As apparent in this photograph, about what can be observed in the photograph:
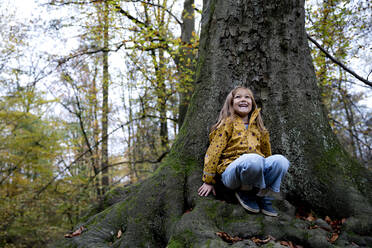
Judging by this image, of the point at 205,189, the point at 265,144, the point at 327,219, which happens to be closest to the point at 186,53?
the point at 265,144

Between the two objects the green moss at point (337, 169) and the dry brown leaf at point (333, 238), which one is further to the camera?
the green moss at point (337, 169)

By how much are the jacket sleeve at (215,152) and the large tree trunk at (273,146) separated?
283 mm

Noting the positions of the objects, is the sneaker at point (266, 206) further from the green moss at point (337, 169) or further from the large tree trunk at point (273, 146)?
the green moss at point (337, 169)

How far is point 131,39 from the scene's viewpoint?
6.95m

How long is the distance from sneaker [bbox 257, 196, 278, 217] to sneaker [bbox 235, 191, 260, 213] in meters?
0.07

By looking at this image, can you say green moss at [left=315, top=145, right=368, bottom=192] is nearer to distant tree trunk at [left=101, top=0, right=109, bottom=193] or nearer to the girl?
the girl

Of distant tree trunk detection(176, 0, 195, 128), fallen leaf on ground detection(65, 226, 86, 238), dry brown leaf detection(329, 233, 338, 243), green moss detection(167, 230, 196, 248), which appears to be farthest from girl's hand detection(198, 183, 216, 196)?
distant tree trunk detection(176, 0, 195, 128)

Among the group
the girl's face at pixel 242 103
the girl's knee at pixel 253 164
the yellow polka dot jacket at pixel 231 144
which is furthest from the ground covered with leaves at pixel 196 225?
the girl's face at pixel 242 103

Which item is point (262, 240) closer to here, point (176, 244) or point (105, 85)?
point (176, 244)

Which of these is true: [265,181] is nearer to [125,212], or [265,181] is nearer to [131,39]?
[125,212]

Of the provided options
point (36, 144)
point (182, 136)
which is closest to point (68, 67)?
point (36, 144)

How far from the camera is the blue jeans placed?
2232 millimetres

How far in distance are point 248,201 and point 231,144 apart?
25.4 inches

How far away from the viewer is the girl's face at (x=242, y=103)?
2826 millimetres
